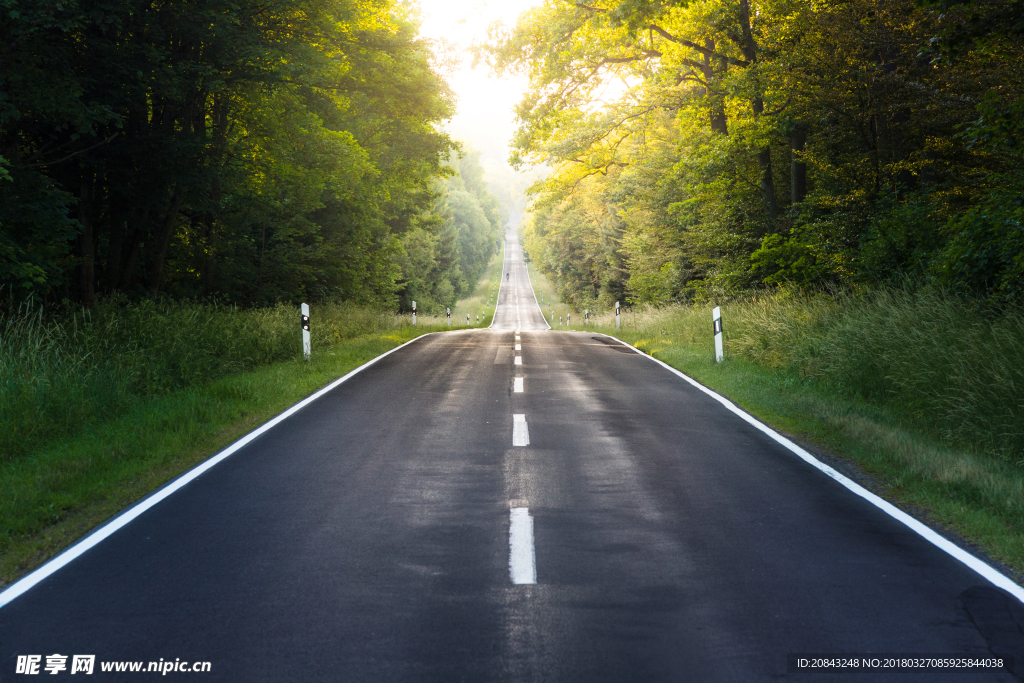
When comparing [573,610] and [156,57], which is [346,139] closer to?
[156,57]

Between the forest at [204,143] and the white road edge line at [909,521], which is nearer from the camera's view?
the white road edge line at [909,521]

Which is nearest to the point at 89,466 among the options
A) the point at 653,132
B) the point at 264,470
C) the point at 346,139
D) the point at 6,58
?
the point at 264,470

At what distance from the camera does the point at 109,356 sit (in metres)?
11.0

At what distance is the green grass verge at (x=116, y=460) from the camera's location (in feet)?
17.3

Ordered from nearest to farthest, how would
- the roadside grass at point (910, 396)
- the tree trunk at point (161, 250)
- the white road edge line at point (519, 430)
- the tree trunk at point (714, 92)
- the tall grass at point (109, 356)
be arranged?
the roadside grass at point (910, 396), the tall grass at point (109, 356), the white road edge line at point (519, 430), the tree trunk at point (161, 250), the tree trunk at point (714, 92)

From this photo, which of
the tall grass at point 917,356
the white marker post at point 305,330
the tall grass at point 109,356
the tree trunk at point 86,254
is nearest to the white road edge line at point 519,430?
the tall grass at point 917,356

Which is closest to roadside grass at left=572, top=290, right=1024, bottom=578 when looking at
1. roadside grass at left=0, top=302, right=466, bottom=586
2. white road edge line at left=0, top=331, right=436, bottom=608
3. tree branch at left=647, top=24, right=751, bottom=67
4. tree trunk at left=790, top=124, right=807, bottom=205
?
white road edge line at left=0, top=331, right=436, bottom=608

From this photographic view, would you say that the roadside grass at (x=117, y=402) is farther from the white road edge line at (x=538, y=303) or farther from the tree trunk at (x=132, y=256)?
the white road edge line at (x=538, y=303)

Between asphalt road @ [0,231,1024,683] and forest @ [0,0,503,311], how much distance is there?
6.22 m

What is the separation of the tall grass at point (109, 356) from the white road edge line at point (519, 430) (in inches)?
195

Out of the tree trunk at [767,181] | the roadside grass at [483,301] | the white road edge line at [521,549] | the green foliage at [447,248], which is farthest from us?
the roadside grass at [483,301]

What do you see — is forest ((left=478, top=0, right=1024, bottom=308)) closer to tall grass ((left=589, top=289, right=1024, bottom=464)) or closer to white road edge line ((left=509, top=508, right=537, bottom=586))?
tall grass ((left=589, top=289, right=1024, bottom=464))

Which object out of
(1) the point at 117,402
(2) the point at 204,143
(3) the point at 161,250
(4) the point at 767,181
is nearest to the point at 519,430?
(1) the point at 117,402

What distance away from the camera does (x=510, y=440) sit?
8.38 m
